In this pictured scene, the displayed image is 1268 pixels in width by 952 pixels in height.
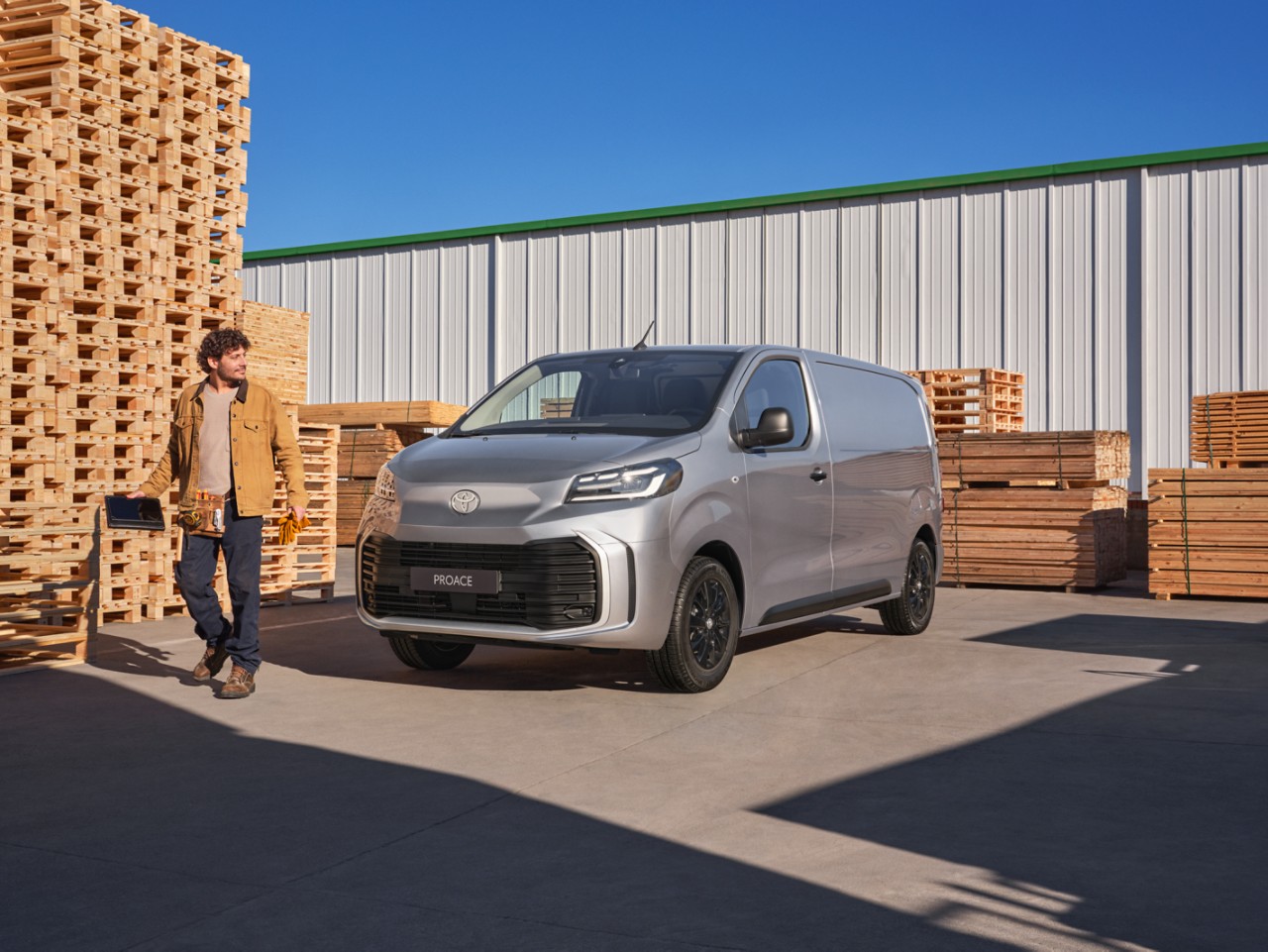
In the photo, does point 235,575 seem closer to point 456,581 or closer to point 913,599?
point 456,581

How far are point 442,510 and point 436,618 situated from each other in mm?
592

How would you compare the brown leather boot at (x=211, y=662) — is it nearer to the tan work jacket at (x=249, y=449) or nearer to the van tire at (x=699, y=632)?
the tan work jacket at (x=249, y=449)

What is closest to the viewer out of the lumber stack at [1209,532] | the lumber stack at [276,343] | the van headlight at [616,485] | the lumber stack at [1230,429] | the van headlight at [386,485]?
the van headlight at [616,485]

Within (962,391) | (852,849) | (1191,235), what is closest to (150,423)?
(852,849)

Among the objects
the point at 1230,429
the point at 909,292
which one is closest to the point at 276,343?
the point at 909,292

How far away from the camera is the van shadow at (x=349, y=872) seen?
3.69 metres

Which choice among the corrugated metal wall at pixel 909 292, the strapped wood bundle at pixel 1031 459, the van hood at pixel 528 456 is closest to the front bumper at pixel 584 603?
the van hood at pixel 528 456

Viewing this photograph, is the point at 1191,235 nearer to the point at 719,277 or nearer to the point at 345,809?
the point at 719,277

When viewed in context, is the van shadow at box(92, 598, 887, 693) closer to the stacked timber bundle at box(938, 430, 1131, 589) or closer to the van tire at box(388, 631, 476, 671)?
the van tire at box(388, 631, 476, 671)

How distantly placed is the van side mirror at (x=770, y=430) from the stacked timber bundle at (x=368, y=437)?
49.9ft

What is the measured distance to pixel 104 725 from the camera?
262 inches

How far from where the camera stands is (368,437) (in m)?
22.9

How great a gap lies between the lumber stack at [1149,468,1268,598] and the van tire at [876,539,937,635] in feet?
13.7

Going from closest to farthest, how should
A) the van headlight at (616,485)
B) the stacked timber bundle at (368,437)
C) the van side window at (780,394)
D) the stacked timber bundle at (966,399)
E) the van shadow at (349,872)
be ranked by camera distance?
the van shadow at (349,872)
the van headlight at (616,485)
the van side window at (780,394)
the stacked timber bundle at (966,399)
the stacked timber bundle at (368,437)
